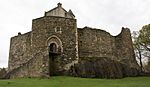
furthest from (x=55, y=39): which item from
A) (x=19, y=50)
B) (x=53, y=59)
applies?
(x=19, y=50)

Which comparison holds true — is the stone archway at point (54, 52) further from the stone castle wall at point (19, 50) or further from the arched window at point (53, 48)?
the stone castle wall at point (19, 50)

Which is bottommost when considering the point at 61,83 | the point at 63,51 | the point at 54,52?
the point at 61,83

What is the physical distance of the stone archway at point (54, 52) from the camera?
30945mm

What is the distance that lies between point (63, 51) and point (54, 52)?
1.21 m

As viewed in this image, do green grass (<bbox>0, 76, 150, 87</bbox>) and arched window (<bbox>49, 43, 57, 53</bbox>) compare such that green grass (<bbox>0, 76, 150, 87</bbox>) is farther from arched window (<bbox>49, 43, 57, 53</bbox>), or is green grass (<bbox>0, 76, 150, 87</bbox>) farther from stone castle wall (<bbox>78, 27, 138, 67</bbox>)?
stone castle wall (<bbox>78, 27, 138, 67</bbox>)

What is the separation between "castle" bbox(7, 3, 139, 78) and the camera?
3072cm

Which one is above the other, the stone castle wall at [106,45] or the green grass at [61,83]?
the stone castle wall at [106,45]

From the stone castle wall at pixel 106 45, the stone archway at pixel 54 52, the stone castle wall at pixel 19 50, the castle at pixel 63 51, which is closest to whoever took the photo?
the castle at pixel 63 51

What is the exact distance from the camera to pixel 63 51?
3225cm

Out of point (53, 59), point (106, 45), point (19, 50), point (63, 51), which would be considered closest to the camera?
point (53, 59)

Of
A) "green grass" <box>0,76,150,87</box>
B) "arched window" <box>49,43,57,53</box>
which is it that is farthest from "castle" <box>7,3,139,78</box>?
"green grass" <box>0,76,150,87</box>

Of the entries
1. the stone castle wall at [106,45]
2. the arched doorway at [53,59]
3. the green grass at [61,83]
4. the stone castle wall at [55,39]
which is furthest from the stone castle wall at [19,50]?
the green grass at [61,83]

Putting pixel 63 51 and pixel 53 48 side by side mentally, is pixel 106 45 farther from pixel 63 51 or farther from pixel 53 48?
pixel 53 48

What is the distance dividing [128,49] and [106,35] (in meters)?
5.73
